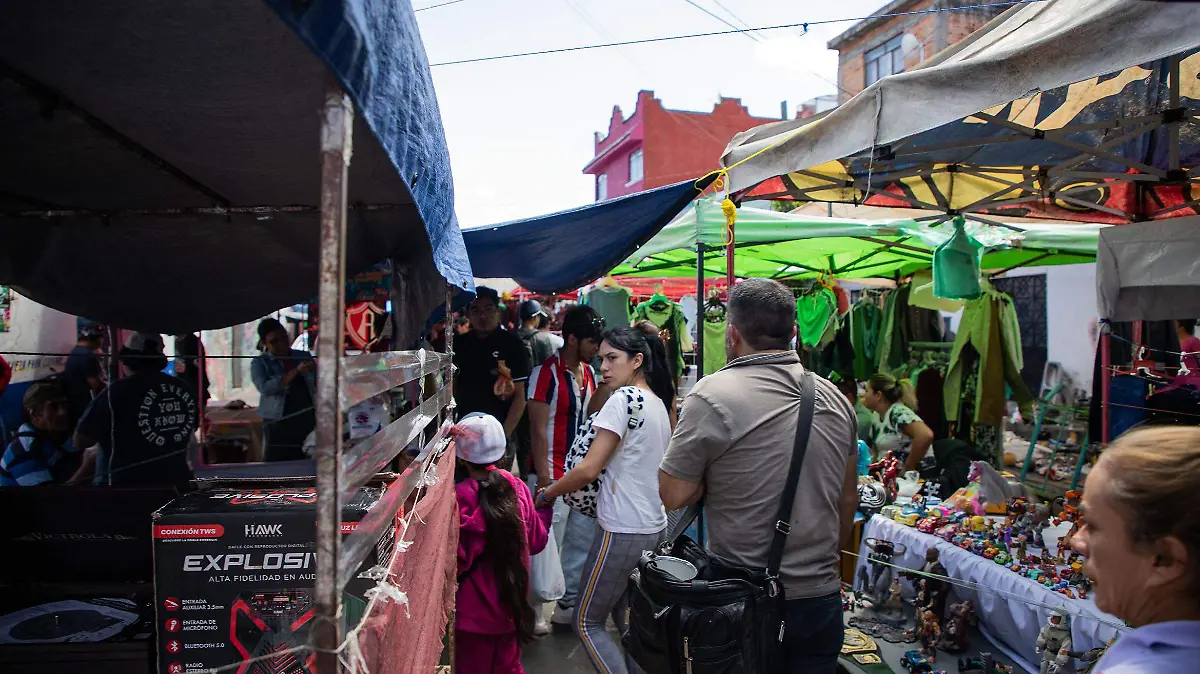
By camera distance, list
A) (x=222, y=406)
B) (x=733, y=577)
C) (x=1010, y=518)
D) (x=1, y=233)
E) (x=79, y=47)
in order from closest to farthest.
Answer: (x=79, y=47)
(x=733, y=577)
(x=1, y=233)
(x=1010, y=518)
(x=222, y=406)

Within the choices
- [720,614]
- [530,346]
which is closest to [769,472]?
[720,614]

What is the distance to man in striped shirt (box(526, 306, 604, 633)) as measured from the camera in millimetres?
4730

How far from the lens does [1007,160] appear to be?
4.69 metres

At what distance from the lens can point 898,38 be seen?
1797 cm

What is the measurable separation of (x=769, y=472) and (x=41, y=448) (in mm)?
4697

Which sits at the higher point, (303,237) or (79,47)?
(79,47)

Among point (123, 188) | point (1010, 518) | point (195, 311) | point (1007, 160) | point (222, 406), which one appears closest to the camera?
point (123, 188)

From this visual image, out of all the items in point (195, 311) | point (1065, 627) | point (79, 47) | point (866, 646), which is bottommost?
point (866, 646)

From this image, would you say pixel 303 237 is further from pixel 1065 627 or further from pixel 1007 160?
pixel 1007 160

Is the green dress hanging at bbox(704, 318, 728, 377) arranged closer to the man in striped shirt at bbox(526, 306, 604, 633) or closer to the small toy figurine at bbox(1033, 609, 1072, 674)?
the man in striped shirt at bbox(526, 306, 604, 633)

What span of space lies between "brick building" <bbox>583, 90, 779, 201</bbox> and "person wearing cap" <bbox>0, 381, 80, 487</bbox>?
82.8 ft

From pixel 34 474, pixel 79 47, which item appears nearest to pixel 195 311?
pixel 34 474

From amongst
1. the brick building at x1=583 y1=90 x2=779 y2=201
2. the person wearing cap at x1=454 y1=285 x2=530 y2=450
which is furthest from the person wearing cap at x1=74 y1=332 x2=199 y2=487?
the brick building at x1=583 y1=90 x2=779 y2=201

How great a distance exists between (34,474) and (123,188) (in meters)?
2.82
